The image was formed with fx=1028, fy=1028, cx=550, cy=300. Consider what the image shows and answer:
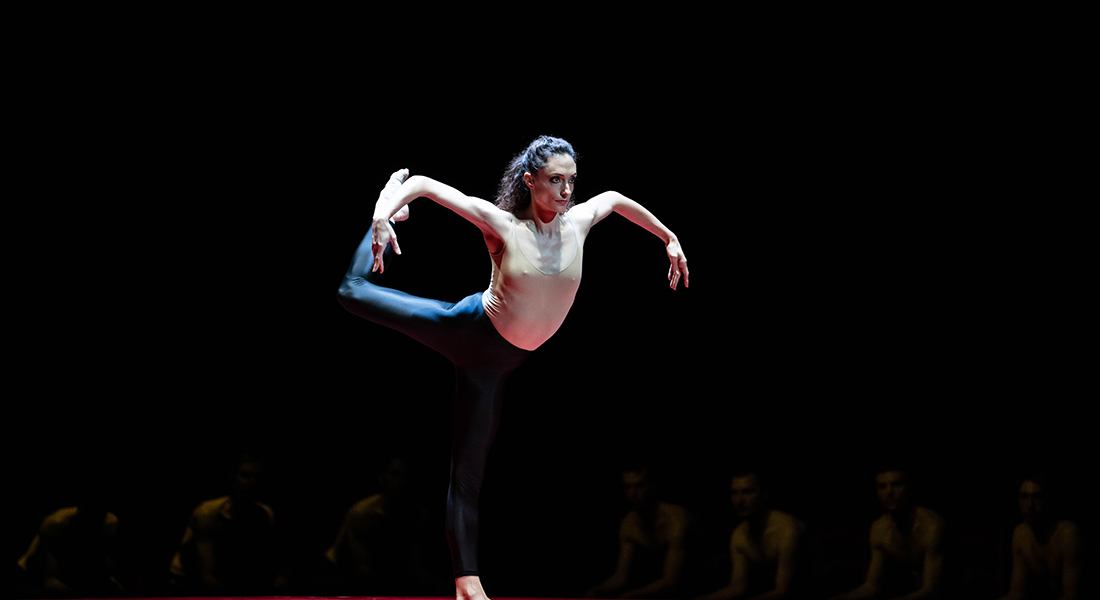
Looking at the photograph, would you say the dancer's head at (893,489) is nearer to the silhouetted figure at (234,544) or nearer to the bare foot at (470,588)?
the bare foot at (470,588)

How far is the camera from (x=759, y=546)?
470 cm

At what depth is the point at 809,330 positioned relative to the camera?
5820mm

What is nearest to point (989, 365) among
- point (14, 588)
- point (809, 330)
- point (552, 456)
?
point (809, 330)

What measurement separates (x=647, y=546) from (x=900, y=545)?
3.79 feet

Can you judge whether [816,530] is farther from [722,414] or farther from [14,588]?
[14,588]

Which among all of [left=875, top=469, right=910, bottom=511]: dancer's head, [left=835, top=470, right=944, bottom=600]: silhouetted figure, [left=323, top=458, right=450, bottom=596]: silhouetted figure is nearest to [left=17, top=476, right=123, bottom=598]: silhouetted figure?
[left=323, top=458, right=450, bottom=596]: silhouetted figure

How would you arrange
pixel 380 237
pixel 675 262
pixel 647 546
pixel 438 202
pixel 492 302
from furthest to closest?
1. pixel 647 546
2. pixel 675 262
3. pixel 492 302
4. pixel 438 202
5. pixel 380 237

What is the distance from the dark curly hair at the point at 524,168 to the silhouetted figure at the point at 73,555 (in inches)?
112

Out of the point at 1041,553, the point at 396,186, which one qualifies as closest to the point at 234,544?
the point at 396,186

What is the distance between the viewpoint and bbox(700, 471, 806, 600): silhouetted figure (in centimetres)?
459

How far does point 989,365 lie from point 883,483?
1.48 metres

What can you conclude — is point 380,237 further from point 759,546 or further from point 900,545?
point 900,545

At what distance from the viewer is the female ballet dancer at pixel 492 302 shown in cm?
298

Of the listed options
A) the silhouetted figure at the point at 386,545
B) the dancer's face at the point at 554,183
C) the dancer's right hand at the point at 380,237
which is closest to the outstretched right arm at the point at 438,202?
the dancer's right hand at the point at 380,237
